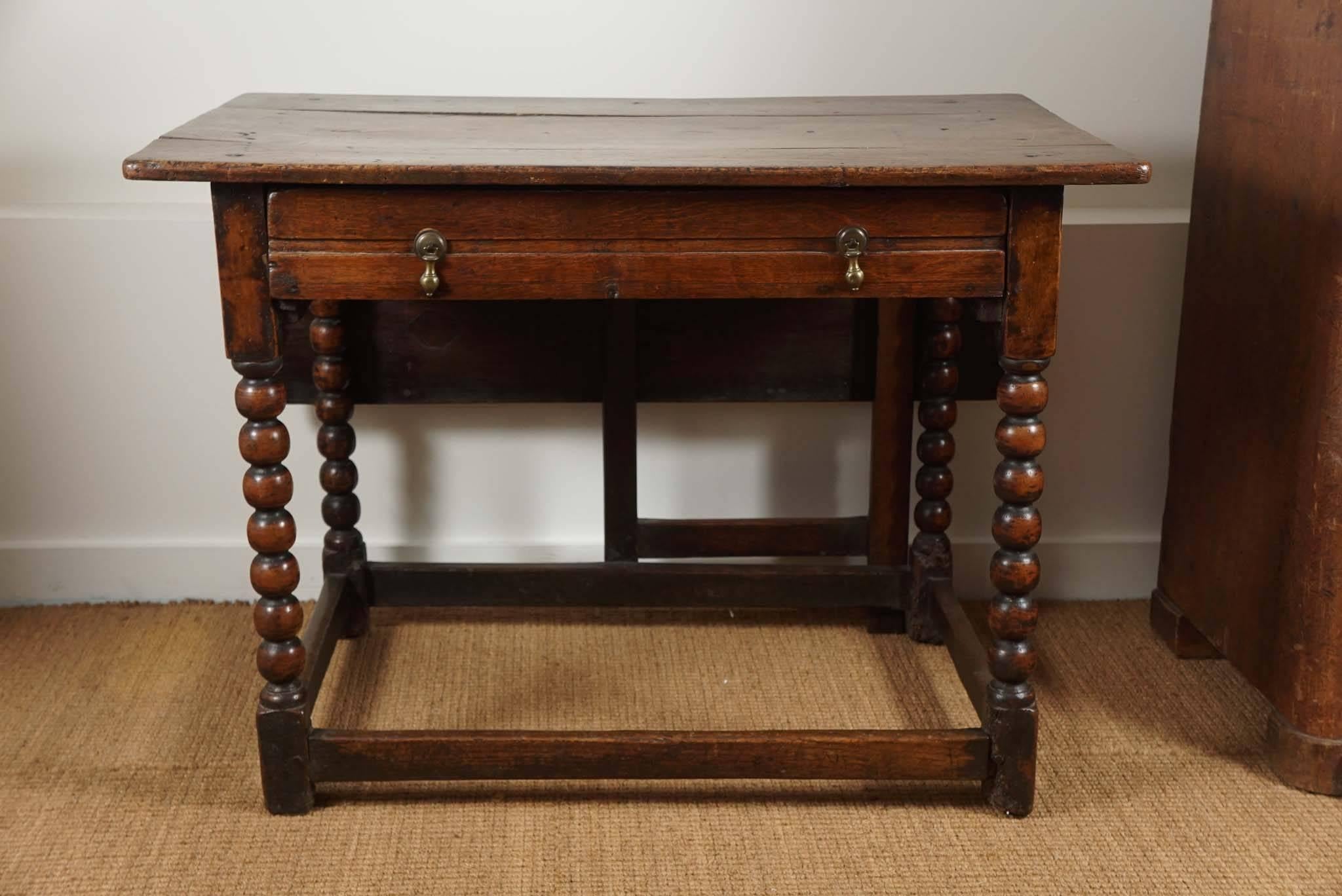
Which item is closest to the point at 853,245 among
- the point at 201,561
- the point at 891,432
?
the point at 891,432

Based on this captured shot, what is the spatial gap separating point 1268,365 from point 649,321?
0.92 meters

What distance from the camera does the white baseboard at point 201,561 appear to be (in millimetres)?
2510

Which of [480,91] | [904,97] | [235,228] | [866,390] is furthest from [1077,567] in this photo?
[235,228]

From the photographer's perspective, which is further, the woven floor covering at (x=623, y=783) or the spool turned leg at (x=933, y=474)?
the spool turned leg at (x=933, y=474)

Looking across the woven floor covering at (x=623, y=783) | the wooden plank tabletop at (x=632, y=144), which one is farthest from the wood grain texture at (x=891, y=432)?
the wooden plank tabletop at (x=632, y=144)

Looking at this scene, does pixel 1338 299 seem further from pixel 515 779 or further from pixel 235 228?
pixel 235 228

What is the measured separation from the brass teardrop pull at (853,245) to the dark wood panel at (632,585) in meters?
0.78

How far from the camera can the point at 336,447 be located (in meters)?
2.29

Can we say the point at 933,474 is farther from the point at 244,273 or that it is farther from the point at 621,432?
the point at 244,273

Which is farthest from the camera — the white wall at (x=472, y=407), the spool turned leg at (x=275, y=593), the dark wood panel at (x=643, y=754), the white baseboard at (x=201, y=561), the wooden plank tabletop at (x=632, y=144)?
the white baseboard at (x=201, y=561)

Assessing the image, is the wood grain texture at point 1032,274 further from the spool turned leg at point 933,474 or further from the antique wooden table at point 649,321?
the spool turned leg at point 933,474

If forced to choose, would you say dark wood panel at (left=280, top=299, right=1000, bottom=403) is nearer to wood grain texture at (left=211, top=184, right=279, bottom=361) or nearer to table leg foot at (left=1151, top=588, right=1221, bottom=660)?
table leg foot at (left=1151, top=588, right=1221, bottom=660)

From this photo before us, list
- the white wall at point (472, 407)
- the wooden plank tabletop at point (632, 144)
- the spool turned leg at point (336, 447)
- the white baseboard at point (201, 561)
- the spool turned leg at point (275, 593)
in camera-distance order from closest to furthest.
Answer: the wooden plank tabletop at point (632, 144), the spool turned leg at point (275, 593), the spool turned leg at point (336, 447), the white wall at point (472, 407), the white baseboard at point (201, 561)

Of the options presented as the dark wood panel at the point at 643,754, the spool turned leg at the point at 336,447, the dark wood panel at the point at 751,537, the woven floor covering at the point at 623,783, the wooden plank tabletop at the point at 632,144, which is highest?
the wooden plank tabletop at the point at 632,144
